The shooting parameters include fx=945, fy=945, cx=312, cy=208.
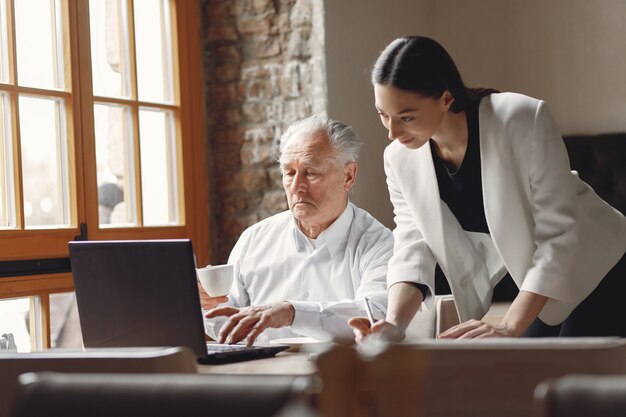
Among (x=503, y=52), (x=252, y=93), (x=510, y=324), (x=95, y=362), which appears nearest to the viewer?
(x=95, y=362)

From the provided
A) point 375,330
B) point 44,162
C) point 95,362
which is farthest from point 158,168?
point 95,362

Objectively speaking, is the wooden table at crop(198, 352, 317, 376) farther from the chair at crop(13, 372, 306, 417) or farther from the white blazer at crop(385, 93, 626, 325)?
the chair at crop(13, 372, 306, 417)

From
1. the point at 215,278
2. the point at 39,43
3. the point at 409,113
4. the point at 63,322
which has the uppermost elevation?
the point at 39,43

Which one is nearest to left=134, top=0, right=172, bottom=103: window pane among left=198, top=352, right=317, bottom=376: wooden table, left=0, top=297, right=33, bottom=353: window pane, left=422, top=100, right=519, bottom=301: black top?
left=0, top=297, right=33, bottom=353: window pane

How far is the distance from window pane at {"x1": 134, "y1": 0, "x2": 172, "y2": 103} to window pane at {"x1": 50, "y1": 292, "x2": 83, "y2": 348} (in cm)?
93

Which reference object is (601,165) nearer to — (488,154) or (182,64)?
(182,64)

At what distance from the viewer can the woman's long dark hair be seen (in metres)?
2.00

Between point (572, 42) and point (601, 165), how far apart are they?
0.66 metres

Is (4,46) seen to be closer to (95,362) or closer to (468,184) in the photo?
(468,184)

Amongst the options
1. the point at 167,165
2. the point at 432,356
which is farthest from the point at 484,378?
the point at 167,165

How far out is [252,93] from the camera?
416 cm

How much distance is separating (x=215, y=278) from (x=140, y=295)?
34 centimetres

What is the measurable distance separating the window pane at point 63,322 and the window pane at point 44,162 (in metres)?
0.28

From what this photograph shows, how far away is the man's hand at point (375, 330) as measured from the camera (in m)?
1.85
